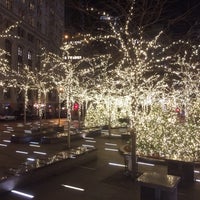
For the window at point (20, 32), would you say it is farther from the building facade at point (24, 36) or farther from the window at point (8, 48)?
the window at point (8, 48)

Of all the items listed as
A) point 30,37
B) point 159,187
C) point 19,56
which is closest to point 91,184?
point 159,187

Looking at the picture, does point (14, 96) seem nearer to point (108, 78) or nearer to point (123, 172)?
point (108, 78)

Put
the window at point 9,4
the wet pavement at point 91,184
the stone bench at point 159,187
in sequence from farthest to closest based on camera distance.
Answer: the window at point 9,4 < the wet pavement at point 91,184 < the stone bench at point 159,187

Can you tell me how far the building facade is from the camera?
5181 centimetres

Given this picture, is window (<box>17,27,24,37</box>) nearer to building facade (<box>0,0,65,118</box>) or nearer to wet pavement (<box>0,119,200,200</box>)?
building facade (<box>0,0,65,118</box>)

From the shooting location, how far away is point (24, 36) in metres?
60.6

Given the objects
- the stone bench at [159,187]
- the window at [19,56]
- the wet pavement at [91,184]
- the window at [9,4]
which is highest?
the window at [9,4]

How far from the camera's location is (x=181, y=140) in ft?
36.5

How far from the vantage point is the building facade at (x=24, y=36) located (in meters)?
51.8

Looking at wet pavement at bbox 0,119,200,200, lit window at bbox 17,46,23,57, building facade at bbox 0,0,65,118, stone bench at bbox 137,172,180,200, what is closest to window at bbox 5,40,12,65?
building facade at bbox 0,0,65,118

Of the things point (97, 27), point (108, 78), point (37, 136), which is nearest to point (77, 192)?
point (97, 27)

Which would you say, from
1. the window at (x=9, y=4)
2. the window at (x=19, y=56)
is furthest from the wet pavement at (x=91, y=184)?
the window at (x=19, y=56)

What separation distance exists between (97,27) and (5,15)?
42.1m

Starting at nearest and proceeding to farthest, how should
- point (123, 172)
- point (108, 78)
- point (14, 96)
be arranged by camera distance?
point (123, 172) < point (108, 78) < point (14, 96)
